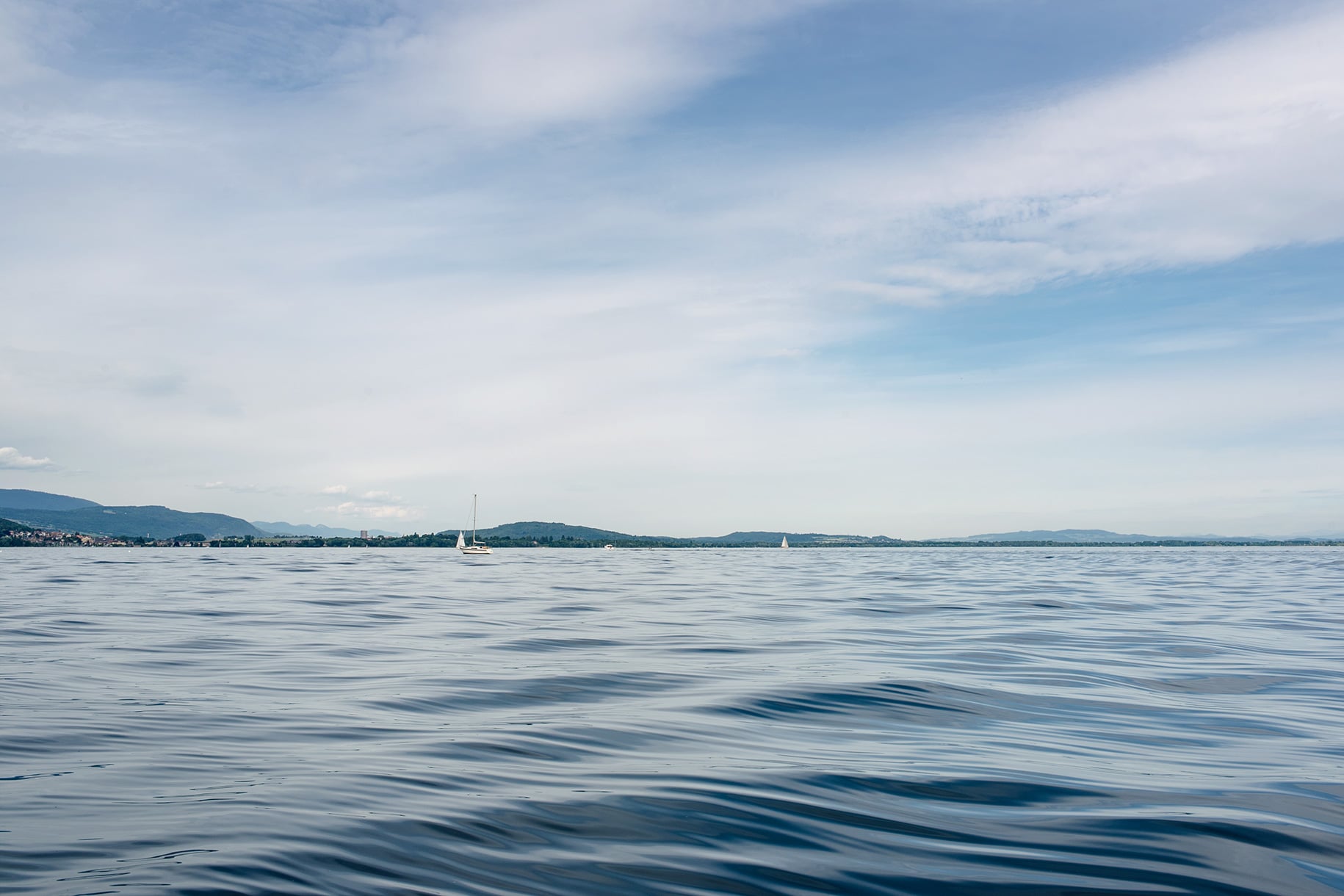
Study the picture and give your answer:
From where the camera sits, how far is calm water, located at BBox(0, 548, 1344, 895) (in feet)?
18.1

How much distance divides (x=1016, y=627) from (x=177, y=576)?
1806 inches

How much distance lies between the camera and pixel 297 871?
17.2 ft

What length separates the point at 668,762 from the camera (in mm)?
8117

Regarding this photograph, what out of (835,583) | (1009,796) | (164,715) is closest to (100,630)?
(164,715)

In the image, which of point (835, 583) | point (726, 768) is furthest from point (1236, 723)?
point (835, 583)

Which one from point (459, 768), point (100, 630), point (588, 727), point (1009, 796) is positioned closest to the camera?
point (1009, 796)

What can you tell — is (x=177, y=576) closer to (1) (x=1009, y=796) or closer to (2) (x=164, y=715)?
(2) (x=164, y=715)

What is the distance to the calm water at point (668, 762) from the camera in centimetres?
551

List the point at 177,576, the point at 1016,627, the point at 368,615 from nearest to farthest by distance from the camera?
the point at 1016,627 → the point at 368,615 → the point at 177,576

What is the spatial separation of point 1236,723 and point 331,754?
33.5 ft

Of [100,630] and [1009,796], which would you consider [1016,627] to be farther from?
[100,630]

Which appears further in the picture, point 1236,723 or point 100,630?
point 100,630

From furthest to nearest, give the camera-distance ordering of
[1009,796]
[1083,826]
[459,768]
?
[459,768] < [1009,796] < [1083,826]

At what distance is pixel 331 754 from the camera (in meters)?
8.27
